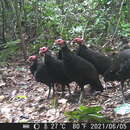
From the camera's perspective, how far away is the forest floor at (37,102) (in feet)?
22.2

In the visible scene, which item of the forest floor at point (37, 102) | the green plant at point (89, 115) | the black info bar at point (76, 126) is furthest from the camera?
the forest floor at point (37, 102)

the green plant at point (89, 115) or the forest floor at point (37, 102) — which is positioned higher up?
the green plant at point (89, 115)

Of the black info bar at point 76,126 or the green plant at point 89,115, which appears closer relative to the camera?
the black info bar at point 76,126

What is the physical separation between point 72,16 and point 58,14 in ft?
1.70

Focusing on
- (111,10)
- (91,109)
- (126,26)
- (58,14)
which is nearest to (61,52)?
(91,109)

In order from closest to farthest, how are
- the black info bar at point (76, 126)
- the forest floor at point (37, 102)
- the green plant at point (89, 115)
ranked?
the black info bar at point (76, 126) < the green plant at point (89, 115) < the forest floor at point (37, 102)

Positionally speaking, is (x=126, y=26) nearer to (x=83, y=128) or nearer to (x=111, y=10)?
(x=111, y=10)

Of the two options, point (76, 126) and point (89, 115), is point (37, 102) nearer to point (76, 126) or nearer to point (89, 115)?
point (89, 115)

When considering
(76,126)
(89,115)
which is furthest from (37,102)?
(76,126)

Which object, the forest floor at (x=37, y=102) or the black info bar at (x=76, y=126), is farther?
the forest floor at (x=37, y=102)

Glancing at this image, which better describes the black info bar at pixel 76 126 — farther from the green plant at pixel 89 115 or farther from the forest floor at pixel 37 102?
the forest floor at pixel 37 102

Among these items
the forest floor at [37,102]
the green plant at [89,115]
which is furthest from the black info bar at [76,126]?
the forest floor at [37,102]

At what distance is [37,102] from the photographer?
8.11 m

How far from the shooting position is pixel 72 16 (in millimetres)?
12922
